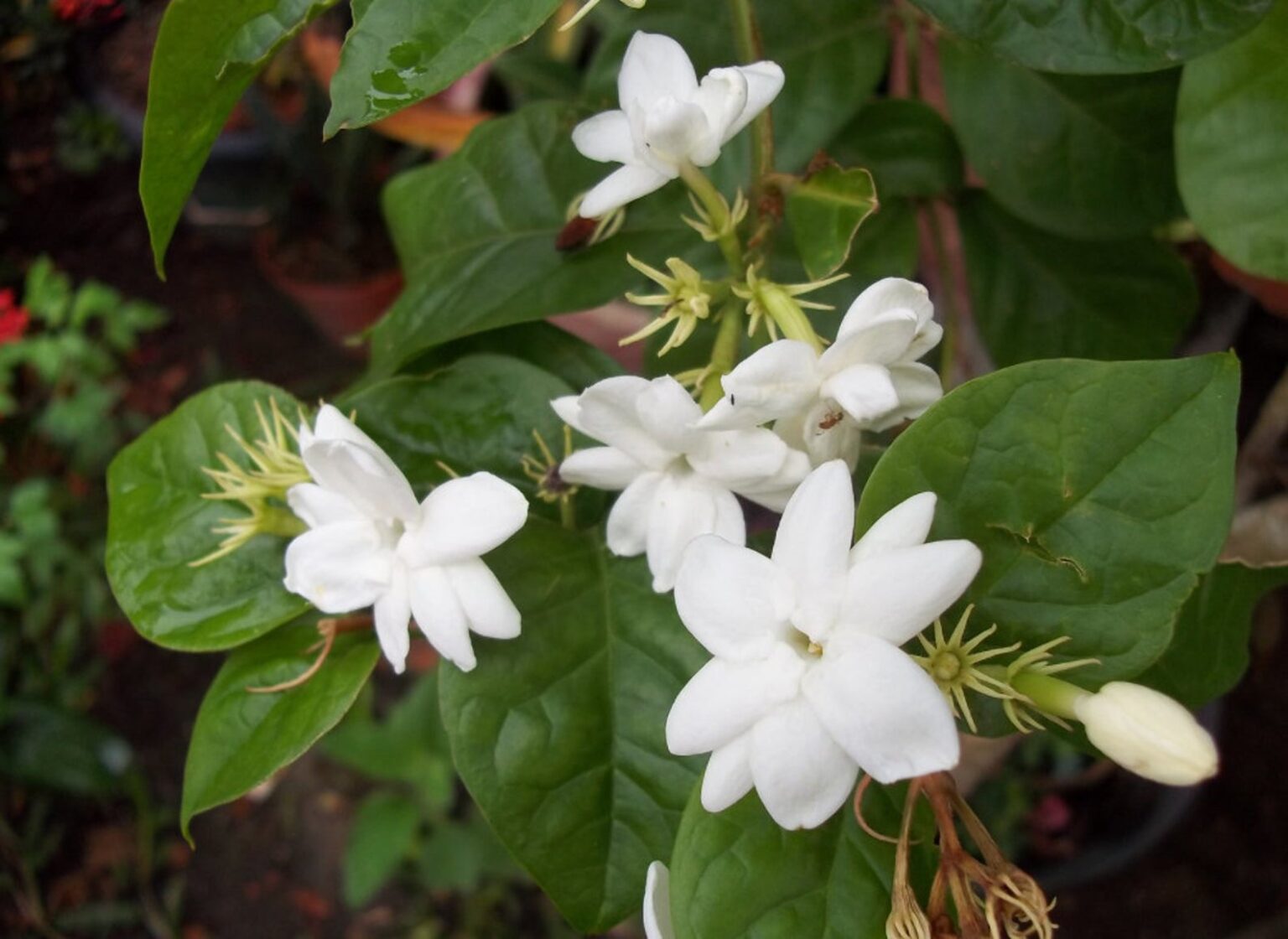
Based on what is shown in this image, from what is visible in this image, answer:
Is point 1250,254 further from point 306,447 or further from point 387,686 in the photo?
point 387,686

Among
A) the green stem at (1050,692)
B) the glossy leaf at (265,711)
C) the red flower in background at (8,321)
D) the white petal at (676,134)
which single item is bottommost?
the red flower in background at (8,321)

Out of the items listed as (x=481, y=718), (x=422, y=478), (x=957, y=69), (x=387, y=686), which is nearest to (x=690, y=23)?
(x=957, y=69)

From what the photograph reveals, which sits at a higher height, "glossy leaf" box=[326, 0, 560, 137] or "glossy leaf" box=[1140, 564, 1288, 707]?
"glossy leaf" box=[326, 0, 560, 137]

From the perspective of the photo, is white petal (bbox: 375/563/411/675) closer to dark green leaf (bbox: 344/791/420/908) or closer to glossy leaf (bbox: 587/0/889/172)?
glossy leaf (bbox: 587/0/889/172)

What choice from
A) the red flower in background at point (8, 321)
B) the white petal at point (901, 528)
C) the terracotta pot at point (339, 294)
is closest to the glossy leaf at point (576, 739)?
the white petal at point (901, 528)

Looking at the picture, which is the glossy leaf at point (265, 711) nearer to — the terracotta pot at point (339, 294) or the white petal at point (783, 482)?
the white petal at point (783, 482)

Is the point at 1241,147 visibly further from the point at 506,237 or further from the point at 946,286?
the point at 506,237

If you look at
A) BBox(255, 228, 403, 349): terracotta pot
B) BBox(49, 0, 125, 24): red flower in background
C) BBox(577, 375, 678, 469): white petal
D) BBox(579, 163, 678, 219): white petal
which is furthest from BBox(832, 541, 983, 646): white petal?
BBox(255, 228, 403, 349): terracotta pot
